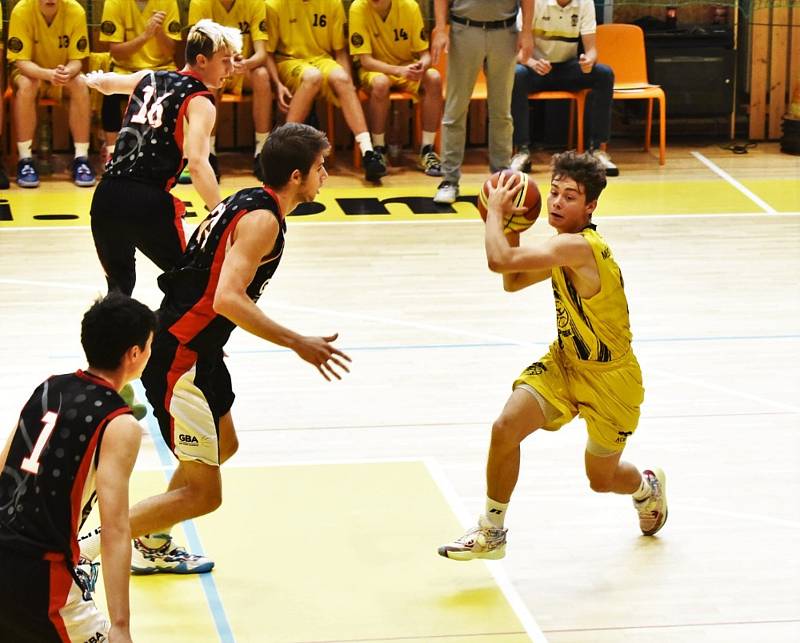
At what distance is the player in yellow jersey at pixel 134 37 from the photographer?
36.4 ft

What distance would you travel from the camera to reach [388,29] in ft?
37.3

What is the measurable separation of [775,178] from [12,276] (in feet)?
20.8

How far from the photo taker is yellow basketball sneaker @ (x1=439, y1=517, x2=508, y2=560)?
178 inches

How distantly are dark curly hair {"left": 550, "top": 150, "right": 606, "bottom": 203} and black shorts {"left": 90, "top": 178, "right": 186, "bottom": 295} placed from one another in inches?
76.8

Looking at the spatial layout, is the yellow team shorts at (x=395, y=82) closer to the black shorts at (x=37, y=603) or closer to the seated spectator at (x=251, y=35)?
the seated spectator at (x=251, y=35)

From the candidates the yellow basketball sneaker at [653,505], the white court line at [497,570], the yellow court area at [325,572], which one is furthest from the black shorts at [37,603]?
the yellow basketball sneaker at [653,505]

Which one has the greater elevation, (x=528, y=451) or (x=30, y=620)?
(x=30, y=620)

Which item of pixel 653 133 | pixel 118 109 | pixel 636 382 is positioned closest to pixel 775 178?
pixel 653 133

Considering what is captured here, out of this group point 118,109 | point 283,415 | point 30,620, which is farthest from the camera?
point 118,109

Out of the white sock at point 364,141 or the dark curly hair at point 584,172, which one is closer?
the dark curly hair at point 584,172

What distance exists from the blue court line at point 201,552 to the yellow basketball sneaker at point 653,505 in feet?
4.81

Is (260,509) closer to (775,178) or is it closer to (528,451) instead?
(528,451)

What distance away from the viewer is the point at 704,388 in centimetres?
654

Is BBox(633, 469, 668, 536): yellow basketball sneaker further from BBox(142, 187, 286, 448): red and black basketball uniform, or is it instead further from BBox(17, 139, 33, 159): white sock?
BBox(17, 139, 33, 159): white sock
